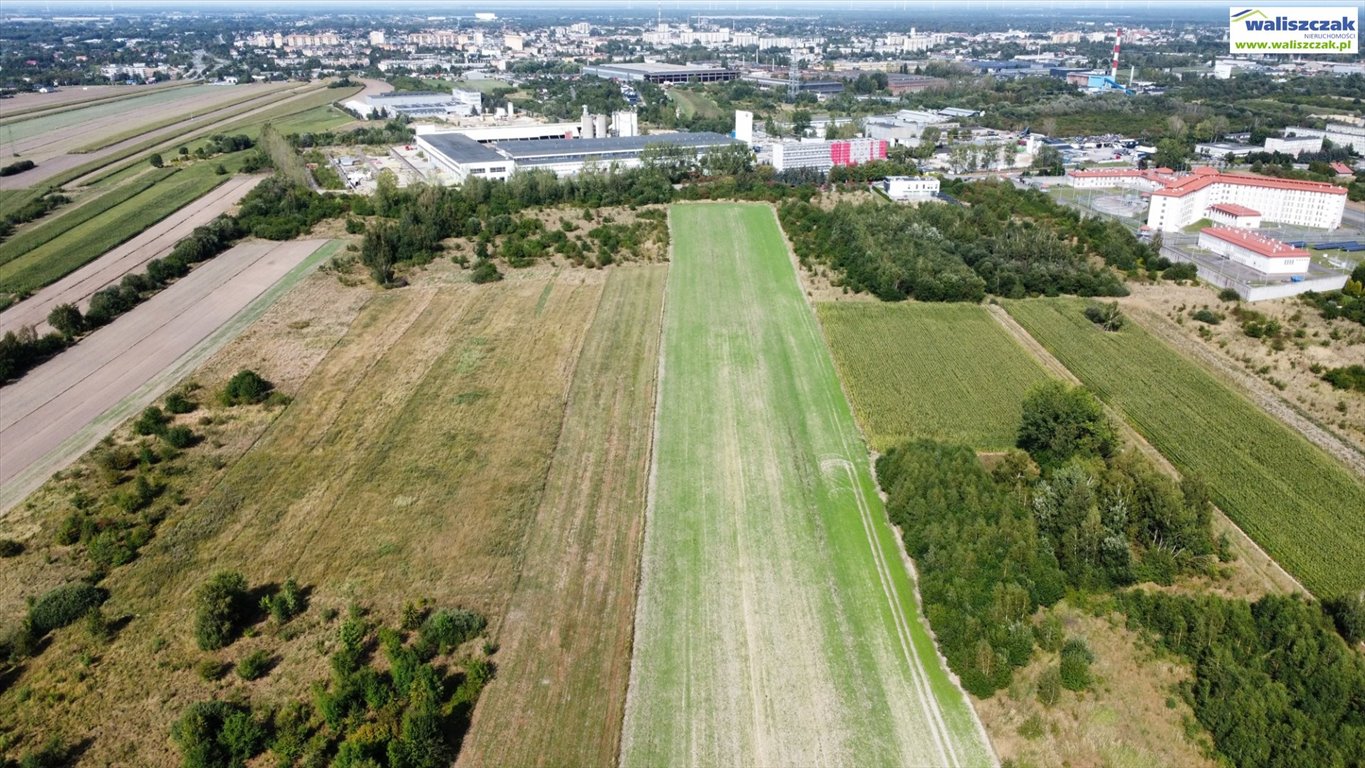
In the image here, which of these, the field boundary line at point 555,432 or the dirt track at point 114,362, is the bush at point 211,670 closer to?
the field boundary line at point 555,432

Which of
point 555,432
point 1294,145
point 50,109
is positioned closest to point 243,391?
point 555,432

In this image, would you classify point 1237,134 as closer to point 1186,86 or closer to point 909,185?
point 1186,86

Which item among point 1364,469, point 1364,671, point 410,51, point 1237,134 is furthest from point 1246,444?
point 410,51

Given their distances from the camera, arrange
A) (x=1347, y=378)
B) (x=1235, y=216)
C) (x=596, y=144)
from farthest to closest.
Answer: (x=596, y=144) < (x=1235, y=216) < (x=1347, y=378)

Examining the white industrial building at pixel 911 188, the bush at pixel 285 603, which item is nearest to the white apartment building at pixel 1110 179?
the white industrial building at pixel 911 188

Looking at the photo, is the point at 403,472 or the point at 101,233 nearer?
the point at 403,472

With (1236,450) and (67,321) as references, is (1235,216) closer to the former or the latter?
(1236,450)
